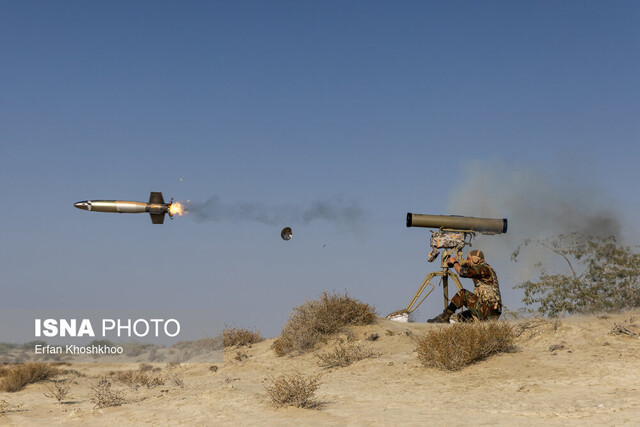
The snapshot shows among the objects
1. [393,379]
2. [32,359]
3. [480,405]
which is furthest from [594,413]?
[32,359]

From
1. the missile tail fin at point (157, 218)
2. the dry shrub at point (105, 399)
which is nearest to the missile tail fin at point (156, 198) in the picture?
the missile tail fin at point (157, 218)

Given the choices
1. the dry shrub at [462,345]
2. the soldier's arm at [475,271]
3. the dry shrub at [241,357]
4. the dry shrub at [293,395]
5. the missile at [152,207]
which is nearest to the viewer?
the dry shrub at [293,395]

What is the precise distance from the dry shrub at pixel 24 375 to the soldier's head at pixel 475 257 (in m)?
15.9

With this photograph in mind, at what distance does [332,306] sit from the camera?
23.0m

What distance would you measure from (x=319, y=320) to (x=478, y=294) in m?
5.25

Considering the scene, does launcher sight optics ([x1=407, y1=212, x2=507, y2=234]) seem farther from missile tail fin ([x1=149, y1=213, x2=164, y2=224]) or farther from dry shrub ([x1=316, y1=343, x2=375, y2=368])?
missile tail fin ([x1=149, y1=213, x2=164, y2=224])

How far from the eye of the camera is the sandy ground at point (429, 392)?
40.9 ft

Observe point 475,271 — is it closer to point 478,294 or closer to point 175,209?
point 478,294

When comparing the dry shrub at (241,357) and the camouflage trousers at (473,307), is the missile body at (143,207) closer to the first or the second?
the dry shrub at (241,357)

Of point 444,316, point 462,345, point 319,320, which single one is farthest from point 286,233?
point 462,345

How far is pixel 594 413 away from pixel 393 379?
5.31 metres

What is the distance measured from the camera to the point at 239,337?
1053 inches

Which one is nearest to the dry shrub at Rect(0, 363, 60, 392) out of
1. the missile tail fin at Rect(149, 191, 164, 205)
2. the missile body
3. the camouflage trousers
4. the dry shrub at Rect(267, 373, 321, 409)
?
the missile body

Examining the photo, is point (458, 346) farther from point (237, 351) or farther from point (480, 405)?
point (237, 351)
